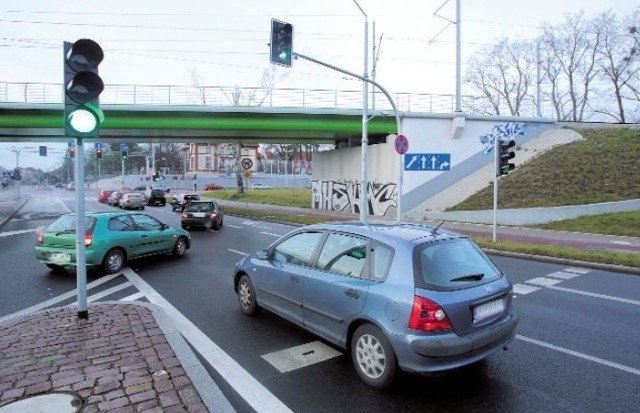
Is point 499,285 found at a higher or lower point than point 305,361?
higher

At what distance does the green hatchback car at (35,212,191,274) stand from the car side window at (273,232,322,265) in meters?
5.01

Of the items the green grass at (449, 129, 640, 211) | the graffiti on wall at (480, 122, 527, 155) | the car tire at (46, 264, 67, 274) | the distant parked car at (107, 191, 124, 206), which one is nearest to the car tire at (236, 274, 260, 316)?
the car tire at (46, 264, 67, 274)

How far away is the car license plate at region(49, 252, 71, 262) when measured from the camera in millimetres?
9094

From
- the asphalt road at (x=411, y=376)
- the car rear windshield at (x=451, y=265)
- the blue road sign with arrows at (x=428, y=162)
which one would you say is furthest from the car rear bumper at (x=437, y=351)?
the blue road sign with arrows at (x=428, y=162)

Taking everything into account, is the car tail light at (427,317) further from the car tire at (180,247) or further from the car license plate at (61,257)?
the car tire at (180,247)

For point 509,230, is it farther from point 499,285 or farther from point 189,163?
point 189,163

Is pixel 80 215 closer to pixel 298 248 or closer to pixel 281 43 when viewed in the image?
pixel 298 248

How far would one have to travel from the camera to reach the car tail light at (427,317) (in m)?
3.85

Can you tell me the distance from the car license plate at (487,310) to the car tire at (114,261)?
8161mm

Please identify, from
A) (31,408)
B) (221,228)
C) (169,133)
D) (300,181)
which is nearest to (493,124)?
(221,228)

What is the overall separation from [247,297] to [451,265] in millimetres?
3204

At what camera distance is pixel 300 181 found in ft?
279

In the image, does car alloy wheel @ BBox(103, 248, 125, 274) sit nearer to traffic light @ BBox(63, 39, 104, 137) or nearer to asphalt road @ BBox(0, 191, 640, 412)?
asphalt road @ BBox(0, 191, 640, 412)

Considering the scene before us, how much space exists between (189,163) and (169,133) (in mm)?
79408
